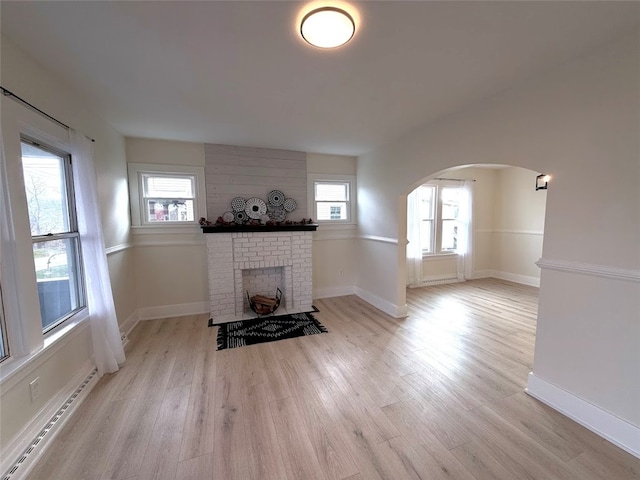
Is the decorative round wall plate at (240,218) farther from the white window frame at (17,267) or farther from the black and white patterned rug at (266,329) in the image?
the white window frame at (17,267)

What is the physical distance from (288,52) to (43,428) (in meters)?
2.85

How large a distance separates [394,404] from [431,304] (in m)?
2.49

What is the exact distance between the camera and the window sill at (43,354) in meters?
1.37

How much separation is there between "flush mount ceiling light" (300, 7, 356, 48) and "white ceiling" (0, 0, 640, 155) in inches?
2.5

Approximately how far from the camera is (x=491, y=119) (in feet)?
7.16

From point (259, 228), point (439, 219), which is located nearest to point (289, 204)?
point (259, 228)

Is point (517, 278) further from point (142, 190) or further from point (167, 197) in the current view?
point (142, 190)

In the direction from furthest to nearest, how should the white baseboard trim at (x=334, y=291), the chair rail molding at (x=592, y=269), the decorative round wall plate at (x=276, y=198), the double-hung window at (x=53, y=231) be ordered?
1. the white baseboard trim at (x=334, y=291)
2. the decorative round wall plate at (x=276, y=198)
3. the double-hung window at (x=53, y=231)
4. the chair rail molding at (x=592, y=269)

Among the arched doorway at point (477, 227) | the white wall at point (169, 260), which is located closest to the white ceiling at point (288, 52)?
the white wall at point (169, 260)

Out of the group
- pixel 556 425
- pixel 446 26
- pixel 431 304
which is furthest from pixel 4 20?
pixel 431 304

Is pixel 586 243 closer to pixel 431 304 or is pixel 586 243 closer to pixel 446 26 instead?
pixel 446 26

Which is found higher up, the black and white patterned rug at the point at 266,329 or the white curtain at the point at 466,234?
the white curtain at the point at 466,234

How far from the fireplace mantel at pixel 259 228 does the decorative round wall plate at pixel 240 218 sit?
0.19m

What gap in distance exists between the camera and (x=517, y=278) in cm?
525
